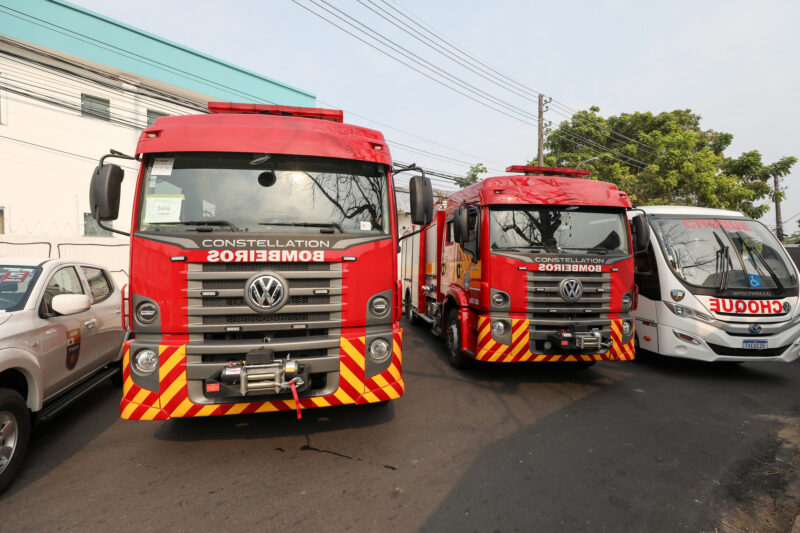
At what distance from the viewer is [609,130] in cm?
2103

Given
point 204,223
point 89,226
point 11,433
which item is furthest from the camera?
point 89,226

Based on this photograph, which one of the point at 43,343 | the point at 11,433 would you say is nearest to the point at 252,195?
the point at 43,343

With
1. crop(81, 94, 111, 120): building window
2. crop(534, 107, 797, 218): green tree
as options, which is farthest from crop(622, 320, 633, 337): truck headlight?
crop(81, 94, 111, 120): building window

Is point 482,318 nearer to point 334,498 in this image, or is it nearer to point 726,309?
point 334,498

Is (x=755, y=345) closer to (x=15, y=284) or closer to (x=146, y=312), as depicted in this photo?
(x=146, y=312)

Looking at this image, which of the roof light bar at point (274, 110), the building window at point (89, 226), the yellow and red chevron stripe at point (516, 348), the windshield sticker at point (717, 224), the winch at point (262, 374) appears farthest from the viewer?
the building window at point (89, 226)

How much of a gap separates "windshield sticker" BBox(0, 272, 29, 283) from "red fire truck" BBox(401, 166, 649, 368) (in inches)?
179

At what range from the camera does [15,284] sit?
356cm

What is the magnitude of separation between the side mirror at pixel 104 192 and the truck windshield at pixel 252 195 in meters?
0.30

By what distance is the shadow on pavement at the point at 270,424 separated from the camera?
12.3 ft

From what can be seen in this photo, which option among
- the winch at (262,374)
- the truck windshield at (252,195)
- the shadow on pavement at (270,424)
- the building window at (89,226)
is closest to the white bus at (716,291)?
the shadow on pavement at (270,424)

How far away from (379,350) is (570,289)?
2.90 m

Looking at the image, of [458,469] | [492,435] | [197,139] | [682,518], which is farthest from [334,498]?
[197,139]

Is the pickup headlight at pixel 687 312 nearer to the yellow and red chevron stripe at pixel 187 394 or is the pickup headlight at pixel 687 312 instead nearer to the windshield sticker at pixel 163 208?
the yellow and red chevron stripe at pixel 187 394
